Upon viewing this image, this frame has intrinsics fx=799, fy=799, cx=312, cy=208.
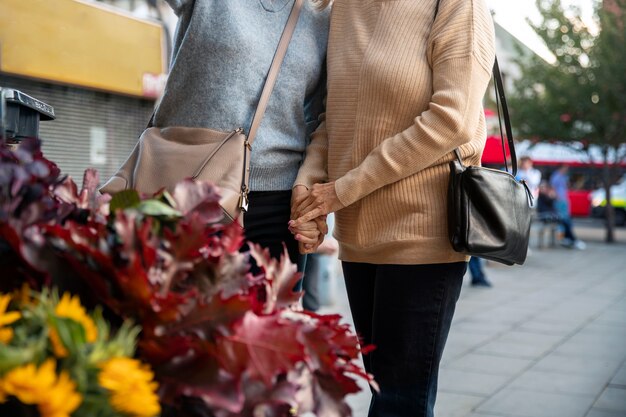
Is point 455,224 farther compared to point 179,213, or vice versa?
point 455,224

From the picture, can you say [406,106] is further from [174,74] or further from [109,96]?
[109,96]

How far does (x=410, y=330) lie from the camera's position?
7.61 feet

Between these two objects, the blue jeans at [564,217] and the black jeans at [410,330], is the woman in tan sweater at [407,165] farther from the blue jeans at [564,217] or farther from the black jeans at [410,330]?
the blue jeans at [564,217]

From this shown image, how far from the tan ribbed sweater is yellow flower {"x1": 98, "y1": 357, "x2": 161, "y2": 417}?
56.4 inches

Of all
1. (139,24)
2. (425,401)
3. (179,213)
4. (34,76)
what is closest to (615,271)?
(139,24)

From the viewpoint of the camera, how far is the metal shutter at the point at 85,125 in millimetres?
8016

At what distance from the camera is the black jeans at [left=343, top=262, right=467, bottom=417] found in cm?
232

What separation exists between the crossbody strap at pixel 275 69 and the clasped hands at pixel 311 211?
230 mm

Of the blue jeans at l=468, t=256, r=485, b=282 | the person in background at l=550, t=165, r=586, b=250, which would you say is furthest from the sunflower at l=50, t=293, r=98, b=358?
the person in background at l=550, t=165, r=586, b=250

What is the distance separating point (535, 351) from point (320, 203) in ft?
14.5

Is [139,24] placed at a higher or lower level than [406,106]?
higher

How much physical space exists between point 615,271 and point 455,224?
1134 centimetres

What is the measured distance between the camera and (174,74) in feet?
7.66

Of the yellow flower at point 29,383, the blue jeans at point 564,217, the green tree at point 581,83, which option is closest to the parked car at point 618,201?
the green tree at point 581,83
